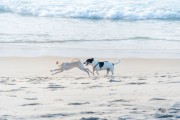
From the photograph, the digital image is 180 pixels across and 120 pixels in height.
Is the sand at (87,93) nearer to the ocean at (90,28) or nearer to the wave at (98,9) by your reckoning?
the ocean at (90,28)

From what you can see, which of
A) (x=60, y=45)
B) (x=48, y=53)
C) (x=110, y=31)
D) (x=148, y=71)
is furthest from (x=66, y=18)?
(x=148, y=71)

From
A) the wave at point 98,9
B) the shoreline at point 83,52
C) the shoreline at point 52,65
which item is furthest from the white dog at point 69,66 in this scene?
the wave at point 98,9

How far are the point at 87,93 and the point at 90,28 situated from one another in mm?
12544

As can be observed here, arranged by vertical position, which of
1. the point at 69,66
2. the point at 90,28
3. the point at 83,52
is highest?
the point at 90,28

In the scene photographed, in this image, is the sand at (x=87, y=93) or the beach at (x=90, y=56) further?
the beach at (x=90, y=56)

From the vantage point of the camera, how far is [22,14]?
26.2m

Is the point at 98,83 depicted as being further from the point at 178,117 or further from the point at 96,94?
the point at 178,117

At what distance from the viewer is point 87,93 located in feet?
27.5

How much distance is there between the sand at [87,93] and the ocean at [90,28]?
8.51ft

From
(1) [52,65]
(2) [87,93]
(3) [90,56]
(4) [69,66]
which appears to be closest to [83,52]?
(3) [90,56]

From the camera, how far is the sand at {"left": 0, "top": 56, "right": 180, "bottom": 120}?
678 cm

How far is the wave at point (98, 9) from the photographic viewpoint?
25.5m

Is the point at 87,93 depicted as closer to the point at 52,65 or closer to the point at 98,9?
the point at 52,65

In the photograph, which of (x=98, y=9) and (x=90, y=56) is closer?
(x=90, y=56)
